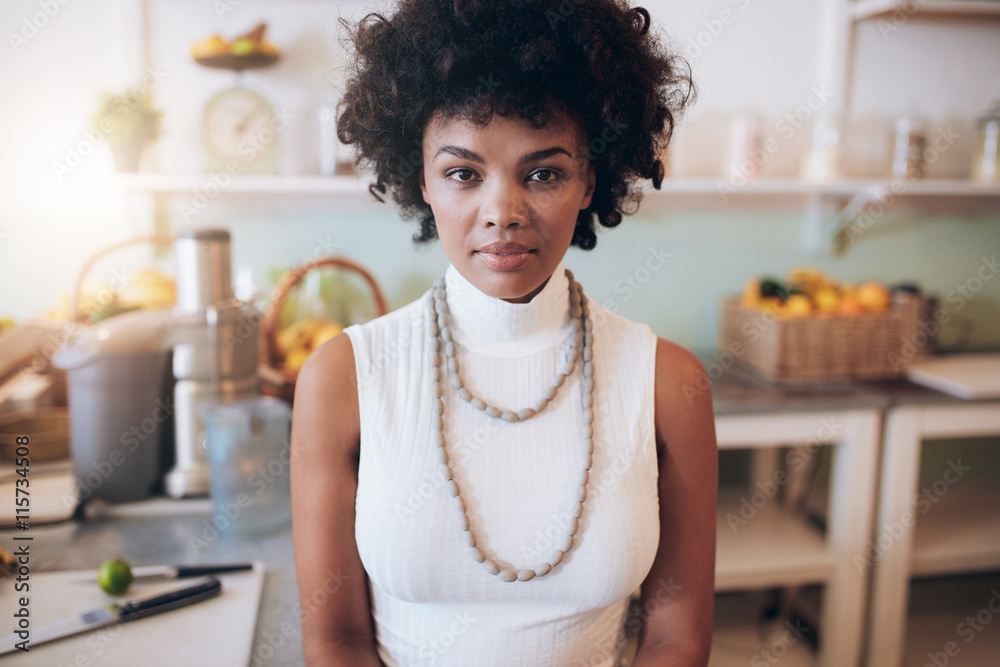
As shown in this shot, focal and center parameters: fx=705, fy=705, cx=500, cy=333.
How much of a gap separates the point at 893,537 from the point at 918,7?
1433 mm

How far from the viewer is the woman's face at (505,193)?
2.50 feet

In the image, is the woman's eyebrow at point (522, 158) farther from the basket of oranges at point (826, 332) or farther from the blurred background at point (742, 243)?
the basket of oranges at point (826, 332)

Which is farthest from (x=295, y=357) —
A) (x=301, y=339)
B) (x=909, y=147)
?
(x=909, y=147)

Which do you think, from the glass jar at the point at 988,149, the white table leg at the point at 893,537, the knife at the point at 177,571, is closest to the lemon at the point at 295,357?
the knife at the point at 177,571

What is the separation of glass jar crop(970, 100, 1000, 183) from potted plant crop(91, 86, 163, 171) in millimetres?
2362

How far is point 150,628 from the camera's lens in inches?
33.9

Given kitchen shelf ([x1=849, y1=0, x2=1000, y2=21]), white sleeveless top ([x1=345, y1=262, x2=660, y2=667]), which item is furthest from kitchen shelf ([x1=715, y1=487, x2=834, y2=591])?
kitchen shelf ([x1=849, y1=0, x2=1000, y2=21])

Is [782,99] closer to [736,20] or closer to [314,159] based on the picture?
[736,20]

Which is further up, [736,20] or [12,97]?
[736,20]

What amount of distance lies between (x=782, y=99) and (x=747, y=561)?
1359 mm

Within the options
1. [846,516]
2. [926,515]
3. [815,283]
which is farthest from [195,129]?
[926,515]

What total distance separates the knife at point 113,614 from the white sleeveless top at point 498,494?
24cm

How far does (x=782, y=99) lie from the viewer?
7.02 ft

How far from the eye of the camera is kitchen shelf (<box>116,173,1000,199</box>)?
1.86m
